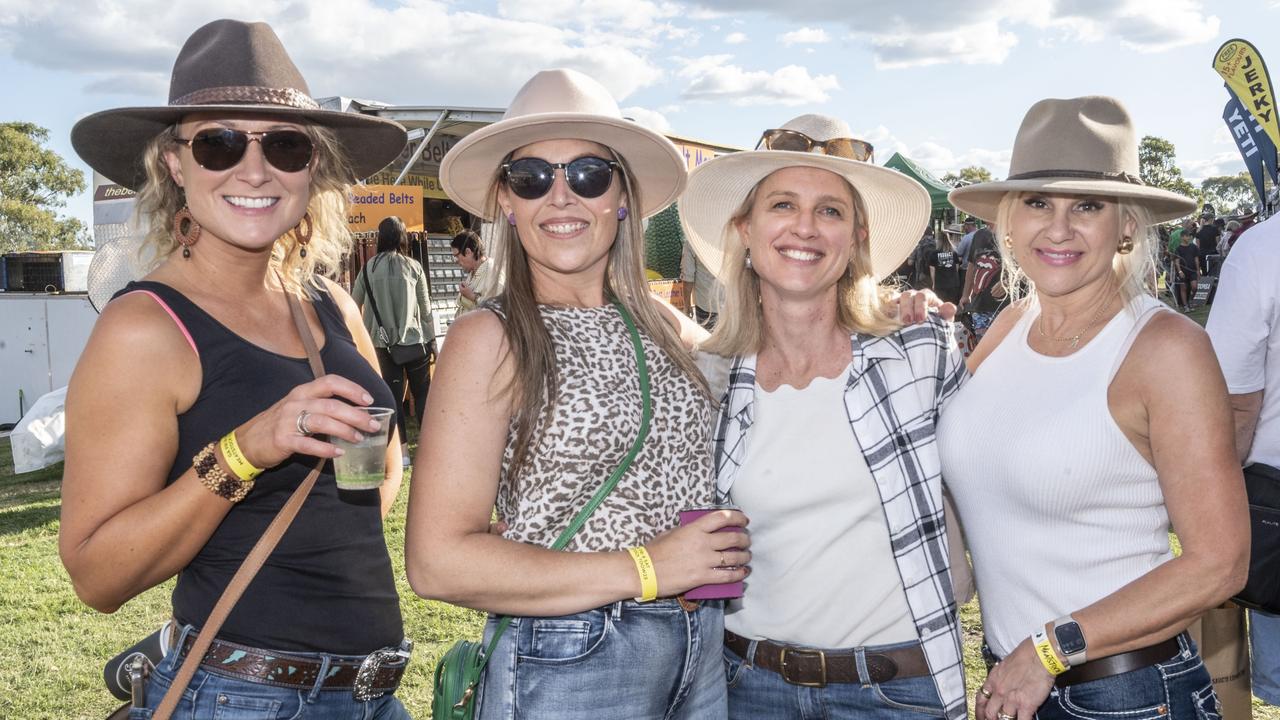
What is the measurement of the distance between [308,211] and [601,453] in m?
1.19

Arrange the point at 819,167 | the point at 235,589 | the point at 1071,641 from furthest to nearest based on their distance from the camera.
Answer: the point at 819,167, the point at 1071,641, the point at 235,589

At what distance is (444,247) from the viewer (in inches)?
482

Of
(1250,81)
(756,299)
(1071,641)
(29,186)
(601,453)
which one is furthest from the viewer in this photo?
(29,186)

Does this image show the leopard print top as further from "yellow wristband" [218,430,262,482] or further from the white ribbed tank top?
the white ribbed tank top

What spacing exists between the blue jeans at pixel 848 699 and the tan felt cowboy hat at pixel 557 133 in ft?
4.47

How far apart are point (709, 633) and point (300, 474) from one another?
100 cm

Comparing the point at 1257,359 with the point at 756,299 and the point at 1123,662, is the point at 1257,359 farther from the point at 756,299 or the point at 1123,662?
the point at 756,299

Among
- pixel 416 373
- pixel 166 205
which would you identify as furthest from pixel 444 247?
pixel 166 205

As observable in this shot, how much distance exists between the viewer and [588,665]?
6.18 feet

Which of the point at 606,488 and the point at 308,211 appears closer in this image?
the point at 606,488

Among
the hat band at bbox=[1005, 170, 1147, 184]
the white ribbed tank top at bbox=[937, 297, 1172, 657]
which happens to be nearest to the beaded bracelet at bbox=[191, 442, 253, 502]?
the white ribbed tank top at bbox=[937, 297, 1172, 657]

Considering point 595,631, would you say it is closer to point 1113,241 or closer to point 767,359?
point 767,359

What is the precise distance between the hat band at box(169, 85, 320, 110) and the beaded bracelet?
835 mm

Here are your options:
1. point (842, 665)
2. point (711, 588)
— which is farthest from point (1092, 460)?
point (711, 588)
